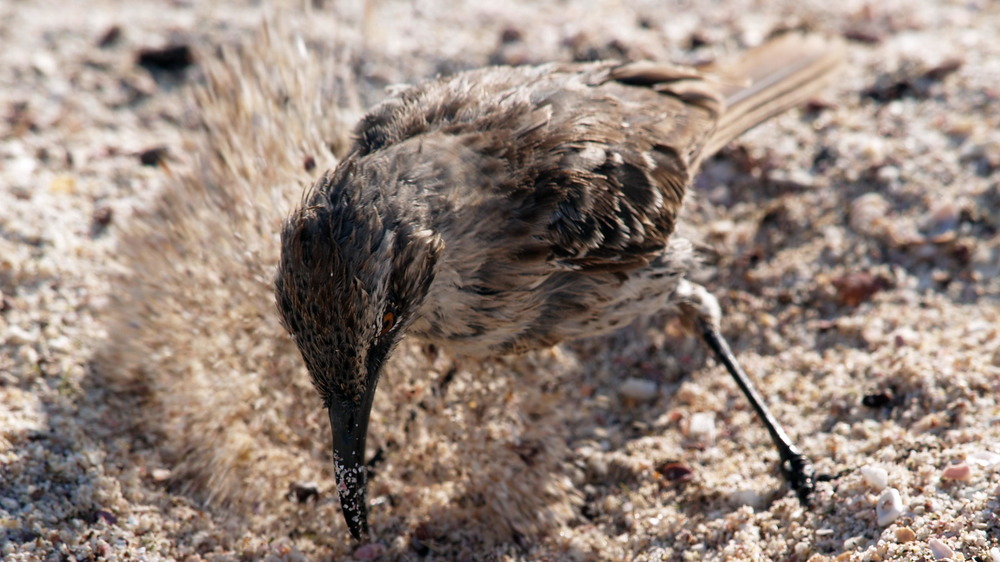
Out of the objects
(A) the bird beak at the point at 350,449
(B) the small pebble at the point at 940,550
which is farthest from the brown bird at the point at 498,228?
(B) the small pebble at the point at 940,550

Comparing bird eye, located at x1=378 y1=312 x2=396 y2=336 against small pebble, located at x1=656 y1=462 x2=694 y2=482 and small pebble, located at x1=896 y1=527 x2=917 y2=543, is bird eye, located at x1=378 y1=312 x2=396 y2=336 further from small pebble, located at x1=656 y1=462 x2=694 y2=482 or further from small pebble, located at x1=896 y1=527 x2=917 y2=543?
small pebble, located at x1=896 y1=527 x2=917 y2=543

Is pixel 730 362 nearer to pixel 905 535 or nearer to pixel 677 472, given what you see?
pixel 677 472

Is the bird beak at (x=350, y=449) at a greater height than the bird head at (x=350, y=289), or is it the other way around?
the bird head at (x=350, y=289)

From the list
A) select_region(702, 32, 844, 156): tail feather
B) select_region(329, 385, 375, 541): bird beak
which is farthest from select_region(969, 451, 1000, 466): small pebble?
select_region(329, 385, 375, 541): bird beak

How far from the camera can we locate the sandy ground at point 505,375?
3.29m

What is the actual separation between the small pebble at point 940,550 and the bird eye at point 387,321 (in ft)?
6.03

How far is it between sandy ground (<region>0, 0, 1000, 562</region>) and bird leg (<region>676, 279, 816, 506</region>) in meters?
0.11

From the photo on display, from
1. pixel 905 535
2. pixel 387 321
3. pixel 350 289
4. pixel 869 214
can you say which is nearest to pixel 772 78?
pixel 869 214

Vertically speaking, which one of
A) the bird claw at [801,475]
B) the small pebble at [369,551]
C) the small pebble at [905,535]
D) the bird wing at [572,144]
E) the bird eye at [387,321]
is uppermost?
the bird wing at [572,144]

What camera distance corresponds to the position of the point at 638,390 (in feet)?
13.7

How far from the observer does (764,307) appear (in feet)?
14.4

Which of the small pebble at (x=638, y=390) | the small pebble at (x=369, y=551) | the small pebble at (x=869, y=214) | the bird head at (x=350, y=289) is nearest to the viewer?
the bird head at (x=350, y=289)

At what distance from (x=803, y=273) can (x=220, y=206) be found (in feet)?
9.00

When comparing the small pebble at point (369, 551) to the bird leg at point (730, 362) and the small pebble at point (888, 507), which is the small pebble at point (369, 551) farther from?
the small pebble at point (888, 507)
